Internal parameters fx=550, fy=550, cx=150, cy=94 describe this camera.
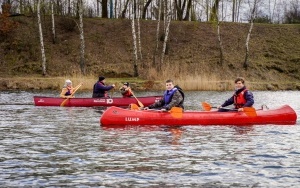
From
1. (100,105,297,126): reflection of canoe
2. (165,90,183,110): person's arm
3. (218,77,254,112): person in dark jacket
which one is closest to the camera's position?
(100,105,297,126): reflection of canoe

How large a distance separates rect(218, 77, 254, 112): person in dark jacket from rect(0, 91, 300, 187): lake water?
116 centimetres

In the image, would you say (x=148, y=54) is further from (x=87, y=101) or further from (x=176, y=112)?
(x=176, y=112)

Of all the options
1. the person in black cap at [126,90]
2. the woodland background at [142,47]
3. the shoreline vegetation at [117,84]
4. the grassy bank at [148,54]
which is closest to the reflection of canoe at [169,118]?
the person in black cap at [126,90]

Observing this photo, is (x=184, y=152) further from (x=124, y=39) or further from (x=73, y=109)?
(x=124, y=39)

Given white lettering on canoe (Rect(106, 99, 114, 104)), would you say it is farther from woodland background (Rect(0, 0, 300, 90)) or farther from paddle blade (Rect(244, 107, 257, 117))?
woodland background (Rect(0, 0, 300, 90))

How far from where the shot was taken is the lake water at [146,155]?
9266 millimetres

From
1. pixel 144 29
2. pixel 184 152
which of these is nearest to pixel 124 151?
pixel 184 152

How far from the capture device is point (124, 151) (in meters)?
12.0

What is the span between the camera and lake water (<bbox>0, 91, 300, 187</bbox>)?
9.27 meters

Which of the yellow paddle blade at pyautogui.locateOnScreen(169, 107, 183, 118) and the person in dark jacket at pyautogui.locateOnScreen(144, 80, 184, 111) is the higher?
the person in dark jacket at pyautogui.locateOnScreen(144, 80, 184, 111)

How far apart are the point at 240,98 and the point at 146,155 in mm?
7129

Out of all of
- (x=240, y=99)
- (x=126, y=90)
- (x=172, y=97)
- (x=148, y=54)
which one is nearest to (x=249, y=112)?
(x=240, y=99)

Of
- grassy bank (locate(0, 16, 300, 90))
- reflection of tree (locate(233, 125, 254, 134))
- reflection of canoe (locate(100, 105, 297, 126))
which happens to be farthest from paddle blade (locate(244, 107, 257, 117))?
grassy bank (locate(0, 16, 300, 90))

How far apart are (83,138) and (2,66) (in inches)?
1193
